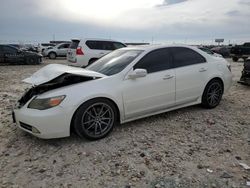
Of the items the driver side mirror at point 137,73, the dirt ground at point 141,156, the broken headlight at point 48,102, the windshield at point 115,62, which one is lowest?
the dirt ground at point 141,156

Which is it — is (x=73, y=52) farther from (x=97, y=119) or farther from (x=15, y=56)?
(x=97, y=119)

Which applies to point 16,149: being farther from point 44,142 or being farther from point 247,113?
point 247,113

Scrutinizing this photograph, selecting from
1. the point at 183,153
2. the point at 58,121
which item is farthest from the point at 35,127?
the point at 183,153

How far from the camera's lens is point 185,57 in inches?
211

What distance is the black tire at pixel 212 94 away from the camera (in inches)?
219

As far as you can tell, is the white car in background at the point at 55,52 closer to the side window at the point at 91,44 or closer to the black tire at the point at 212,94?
the side window at the point at 91,44

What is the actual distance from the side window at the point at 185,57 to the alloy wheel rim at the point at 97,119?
5.91 ft

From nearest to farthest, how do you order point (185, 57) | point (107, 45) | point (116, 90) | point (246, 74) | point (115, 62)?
point (116, 90)
point (115, 62)
point (185, 57)
point (246, 74)
point (107, 45)

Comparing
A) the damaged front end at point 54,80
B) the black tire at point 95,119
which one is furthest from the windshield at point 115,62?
the black tire at point 95,119

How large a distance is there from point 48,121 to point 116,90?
3.91ft

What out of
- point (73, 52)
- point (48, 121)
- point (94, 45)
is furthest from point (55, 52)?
point (48, 121)

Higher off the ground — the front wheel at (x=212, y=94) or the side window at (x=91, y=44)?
the side window at (x=91, y=44)

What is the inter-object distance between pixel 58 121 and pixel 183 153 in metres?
1.90

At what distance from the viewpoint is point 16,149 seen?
3973 millimetres
